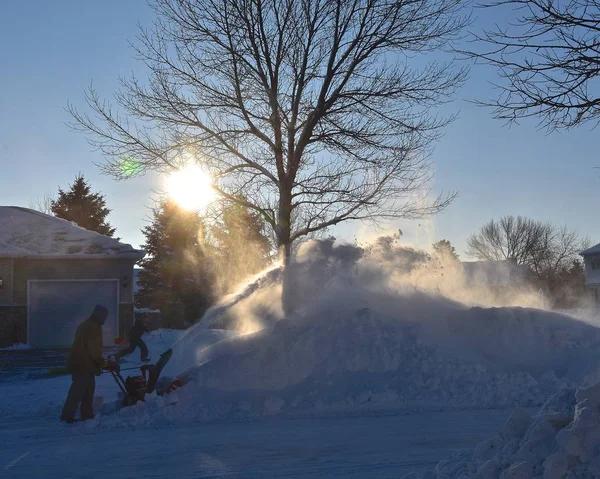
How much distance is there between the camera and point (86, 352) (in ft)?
32.6

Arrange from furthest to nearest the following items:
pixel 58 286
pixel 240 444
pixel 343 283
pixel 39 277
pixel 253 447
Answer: pixel 58 286 → pixel 39 277 → pixel 343 283 → pixel 240 444 → pixel 253 447

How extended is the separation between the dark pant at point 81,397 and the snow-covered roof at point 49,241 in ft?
48.7

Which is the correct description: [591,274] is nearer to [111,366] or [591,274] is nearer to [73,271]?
A: [73,271]

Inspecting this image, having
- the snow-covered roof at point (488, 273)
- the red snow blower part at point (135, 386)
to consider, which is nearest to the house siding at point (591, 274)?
the snow-covered roof at point (488, 273)

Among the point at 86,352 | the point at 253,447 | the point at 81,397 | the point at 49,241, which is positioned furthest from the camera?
the point at 49,241

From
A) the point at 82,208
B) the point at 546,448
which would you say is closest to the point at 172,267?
the point at 82,208

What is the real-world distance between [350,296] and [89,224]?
1481 inches

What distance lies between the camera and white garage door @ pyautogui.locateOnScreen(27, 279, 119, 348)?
77.5ft

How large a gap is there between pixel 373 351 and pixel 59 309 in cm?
1625

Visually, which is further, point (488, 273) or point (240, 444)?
point (488, 273)

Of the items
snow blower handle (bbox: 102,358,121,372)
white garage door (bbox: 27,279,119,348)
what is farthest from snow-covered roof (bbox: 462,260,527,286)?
white garage door (bbox: 27,279,119,348)

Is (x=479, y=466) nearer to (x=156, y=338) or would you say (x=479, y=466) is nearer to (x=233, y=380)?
(x=233, y=380)

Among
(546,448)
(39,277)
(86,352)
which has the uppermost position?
(39,277)

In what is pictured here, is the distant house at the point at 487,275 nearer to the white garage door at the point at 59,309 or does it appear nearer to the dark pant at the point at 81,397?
the dark pant at the point at 81,397
